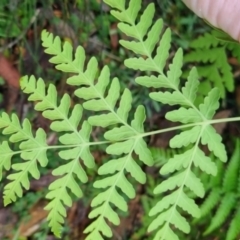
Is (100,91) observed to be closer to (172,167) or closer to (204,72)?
(172,167)

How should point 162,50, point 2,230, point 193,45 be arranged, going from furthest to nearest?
point 2,230, point 193,45, point 162,50

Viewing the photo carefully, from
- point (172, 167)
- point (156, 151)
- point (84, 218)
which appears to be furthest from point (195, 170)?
point (172, 167)

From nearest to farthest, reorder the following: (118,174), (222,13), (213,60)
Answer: (118,174) → (222,13) → (213,60)

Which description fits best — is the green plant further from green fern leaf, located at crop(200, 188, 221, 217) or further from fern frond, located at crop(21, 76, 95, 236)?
fern frond, located at crop(21, 76, 95, 236)

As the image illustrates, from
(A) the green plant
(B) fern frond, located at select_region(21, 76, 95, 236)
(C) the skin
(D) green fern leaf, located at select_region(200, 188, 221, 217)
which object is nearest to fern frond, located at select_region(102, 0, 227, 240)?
(B) fern frond, located at select_region(21, 76, 95, 236)

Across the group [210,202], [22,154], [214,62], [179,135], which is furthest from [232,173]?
[22,154]

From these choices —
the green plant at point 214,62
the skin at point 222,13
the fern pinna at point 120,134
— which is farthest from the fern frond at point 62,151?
the green plant at point 214,62

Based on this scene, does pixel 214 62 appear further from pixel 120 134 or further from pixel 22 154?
pixel 22 154
